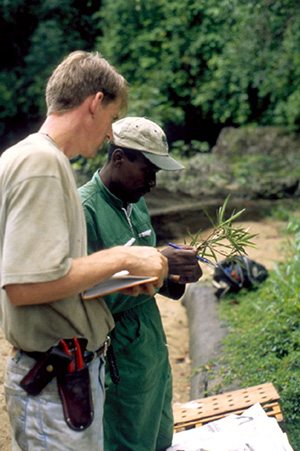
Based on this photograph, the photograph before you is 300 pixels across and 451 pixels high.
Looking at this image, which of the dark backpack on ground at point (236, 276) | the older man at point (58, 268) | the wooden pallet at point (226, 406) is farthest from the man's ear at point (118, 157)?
the dark backpack on ground at point (236, 276)

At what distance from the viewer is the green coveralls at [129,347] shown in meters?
2.39

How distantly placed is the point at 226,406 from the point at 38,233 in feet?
7.40

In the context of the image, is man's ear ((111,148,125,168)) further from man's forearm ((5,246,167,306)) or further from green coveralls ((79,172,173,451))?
man's forearm ((5,246,167,306))

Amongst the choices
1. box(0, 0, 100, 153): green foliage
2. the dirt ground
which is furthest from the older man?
box(0, 0, 100, 153): green foliage

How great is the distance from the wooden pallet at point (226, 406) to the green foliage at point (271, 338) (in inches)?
5.8

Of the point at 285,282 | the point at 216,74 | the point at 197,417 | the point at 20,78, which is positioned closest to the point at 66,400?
the point at 197,417

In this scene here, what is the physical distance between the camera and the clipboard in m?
1.73

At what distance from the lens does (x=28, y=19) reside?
1369 cm

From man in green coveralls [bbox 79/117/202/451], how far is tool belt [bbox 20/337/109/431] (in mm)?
584

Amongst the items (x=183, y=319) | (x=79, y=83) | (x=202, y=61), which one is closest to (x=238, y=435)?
(x=79, y=83)

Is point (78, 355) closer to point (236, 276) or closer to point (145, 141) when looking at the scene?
point (145, 141)

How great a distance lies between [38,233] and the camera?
1519 mm

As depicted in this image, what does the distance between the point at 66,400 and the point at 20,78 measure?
12.9m

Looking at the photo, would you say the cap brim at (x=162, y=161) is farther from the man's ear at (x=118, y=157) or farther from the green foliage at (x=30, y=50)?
the green foliage at (x=30, y=50)
